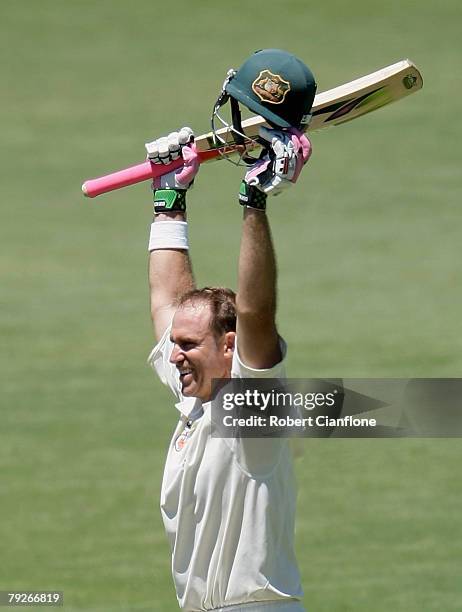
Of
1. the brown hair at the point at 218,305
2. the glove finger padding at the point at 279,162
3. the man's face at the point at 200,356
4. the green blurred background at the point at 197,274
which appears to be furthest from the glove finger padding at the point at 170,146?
the green blurred background at the point at 197,274

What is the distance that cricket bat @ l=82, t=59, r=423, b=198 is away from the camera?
5.68m

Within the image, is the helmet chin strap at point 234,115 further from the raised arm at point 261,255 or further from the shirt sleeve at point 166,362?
the shirt sleeve at point 166,362

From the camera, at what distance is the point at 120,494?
9.58 meters

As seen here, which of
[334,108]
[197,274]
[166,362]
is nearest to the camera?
[166,362]

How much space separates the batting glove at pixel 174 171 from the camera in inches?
220

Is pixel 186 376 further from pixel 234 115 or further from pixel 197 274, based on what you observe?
pixel 197 274

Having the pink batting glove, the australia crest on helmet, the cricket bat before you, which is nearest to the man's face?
the pink batting glove

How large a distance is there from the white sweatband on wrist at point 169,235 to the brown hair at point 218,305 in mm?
621

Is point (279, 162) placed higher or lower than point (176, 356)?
higher

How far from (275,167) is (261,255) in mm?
281

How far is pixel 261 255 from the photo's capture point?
4.54 m

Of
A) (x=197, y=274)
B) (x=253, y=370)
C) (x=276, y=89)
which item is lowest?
(x=253, y=370)

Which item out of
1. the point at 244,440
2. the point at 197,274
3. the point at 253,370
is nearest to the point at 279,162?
the point at 253,370

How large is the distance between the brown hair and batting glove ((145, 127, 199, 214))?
690 mm
